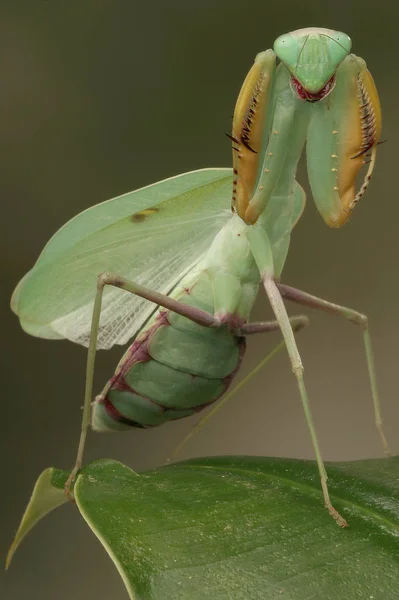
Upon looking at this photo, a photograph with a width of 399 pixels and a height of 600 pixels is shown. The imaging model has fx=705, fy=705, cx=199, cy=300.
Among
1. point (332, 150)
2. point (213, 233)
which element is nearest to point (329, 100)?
point (332, 150)

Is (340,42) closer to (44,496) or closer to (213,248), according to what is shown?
(213,248)

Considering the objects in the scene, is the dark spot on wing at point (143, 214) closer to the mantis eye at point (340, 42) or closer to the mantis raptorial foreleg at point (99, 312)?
the mantis raptorial foreleg at point (99, 312)

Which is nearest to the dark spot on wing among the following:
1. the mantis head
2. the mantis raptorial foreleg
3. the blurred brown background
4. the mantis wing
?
the mantis wing

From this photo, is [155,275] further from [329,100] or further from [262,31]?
[262,31]

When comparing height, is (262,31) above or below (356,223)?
above

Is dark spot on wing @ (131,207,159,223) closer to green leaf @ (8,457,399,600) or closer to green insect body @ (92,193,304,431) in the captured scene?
green insect body @ (92,193,304,431)

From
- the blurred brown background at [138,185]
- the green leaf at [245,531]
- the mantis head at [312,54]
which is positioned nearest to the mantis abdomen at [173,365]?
the green leaf at [245,531]

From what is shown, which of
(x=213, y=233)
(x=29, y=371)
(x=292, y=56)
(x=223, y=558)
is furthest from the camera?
(x=29, y=371)
